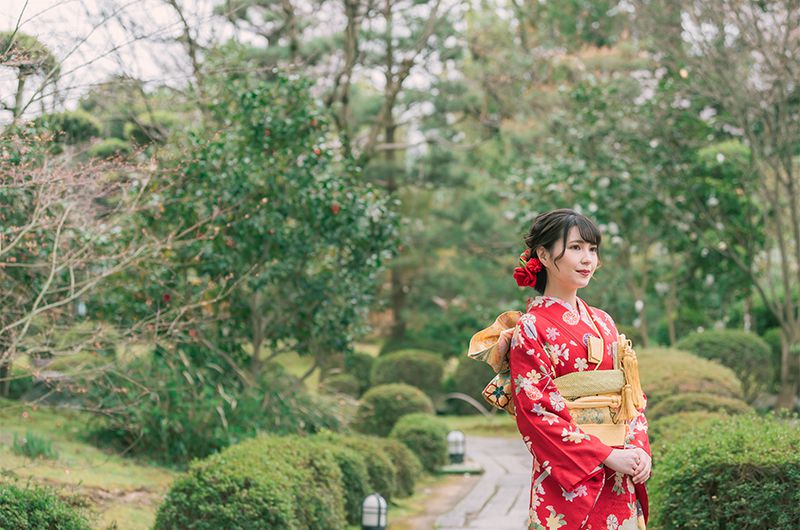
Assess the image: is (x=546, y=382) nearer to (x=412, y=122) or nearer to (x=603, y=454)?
(x=603, y=454)

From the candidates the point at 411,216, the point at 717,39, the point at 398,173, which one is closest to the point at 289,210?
the point at 717,39

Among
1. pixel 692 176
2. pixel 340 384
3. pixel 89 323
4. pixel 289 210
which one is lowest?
Answer: pixel 340 384

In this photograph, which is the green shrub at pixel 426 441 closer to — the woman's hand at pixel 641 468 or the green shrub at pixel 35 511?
the green shrub at pixel 35 511

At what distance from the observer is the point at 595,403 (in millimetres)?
3273

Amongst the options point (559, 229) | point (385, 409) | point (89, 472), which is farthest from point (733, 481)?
point (385, 409)

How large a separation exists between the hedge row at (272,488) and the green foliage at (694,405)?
2.13 m

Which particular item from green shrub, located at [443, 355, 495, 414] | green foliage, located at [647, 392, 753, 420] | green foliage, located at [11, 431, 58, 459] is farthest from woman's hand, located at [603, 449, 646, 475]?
green shrub, located at [443, 355, 495, 414]

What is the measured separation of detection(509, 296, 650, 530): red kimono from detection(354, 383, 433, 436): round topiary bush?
7375 millimetres

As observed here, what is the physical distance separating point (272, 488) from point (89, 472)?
2005mm

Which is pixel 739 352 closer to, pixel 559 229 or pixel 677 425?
pixel 677 425

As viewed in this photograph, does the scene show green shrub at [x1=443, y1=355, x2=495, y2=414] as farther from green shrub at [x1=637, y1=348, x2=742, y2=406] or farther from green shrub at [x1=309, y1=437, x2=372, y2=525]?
green shrub at [x1=309, y1=437, x2=372, y2=525]

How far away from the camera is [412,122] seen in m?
17.0

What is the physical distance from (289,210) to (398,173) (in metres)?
9.51

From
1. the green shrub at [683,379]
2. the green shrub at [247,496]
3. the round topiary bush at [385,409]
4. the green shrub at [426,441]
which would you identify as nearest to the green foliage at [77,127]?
the green shrub at [247,496]
